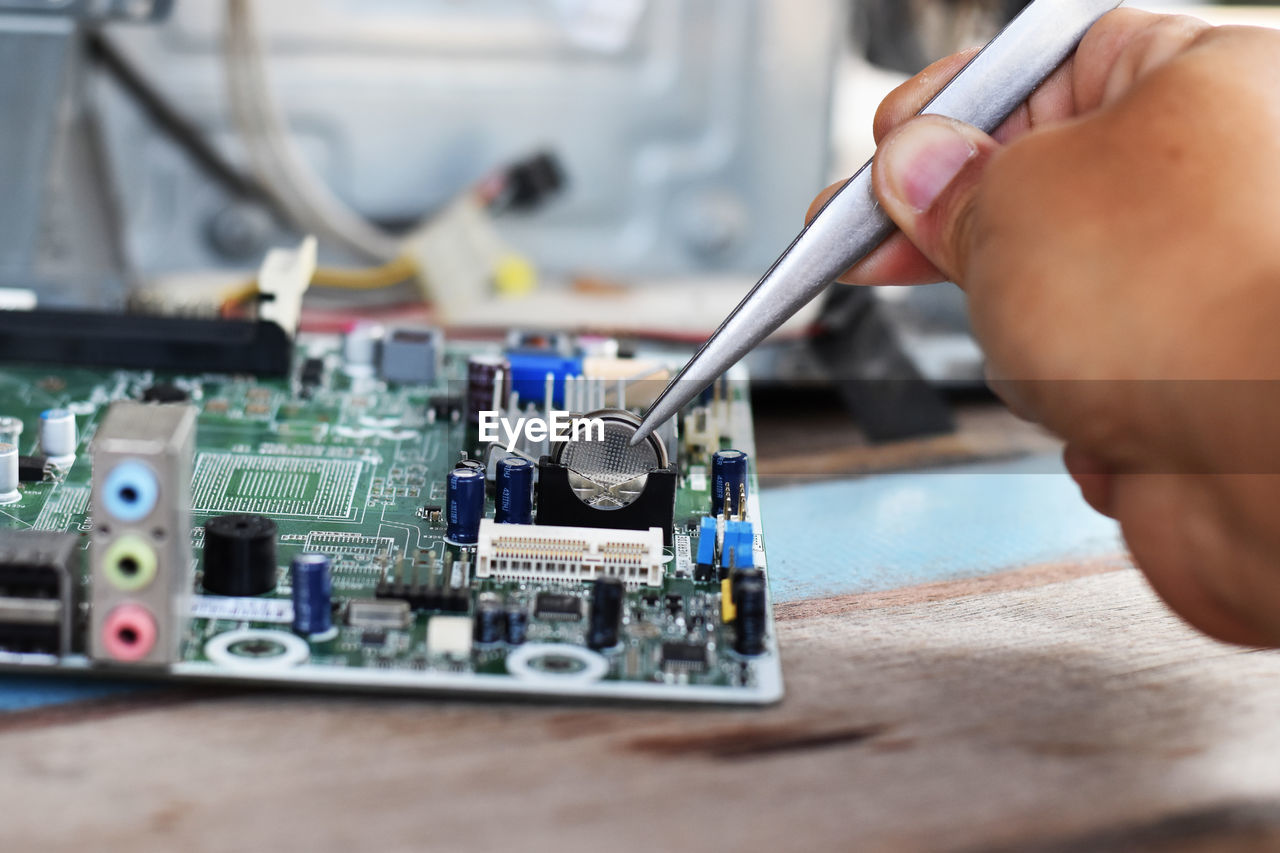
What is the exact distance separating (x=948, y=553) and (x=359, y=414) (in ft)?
2.09

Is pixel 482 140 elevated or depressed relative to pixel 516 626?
elevated

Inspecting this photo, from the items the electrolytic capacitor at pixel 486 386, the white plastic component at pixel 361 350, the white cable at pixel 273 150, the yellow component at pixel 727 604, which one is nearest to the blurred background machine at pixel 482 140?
the white cable at pixel 273 150

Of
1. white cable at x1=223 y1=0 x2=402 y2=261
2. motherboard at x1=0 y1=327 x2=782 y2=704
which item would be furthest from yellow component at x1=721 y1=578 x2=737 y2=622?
white cable at x1=223 y1=0 x2=402 y2=261

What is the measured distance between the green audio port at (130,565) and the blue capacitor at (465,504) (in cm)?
29

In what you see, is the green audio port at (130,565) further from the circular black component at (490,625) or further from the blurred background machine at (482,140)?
the blurred background machine at (482,140)

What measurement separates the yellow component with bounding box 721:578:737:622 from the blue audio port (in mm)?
440

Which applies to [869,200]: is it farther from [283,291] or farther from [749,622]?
[283,291]

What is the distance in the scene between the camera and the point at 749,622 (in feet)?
3.41

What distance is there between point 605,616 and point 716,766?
0.55 ft

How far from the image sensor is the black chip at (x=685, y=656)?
102cm

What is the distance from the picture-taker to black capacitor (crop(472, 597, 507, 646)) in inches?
40.6

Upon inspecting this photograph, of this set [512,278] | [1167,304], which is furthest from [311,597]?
[512,278]

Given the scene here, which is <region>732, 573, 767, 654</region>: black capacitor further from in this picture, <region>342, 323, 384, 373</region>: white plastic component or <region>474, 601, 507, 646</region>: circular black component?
<region>342, 323, 384, 373</region>: white plastic component

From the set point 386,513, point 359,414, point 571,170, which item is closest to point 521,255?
point 571,170
